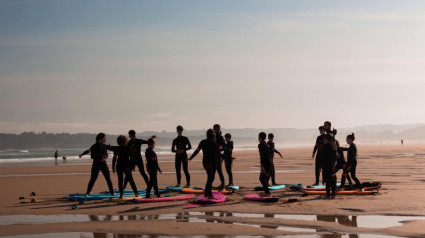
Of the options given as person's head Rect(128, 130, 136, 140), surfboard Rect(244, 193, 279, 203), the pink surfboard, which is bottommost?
surfboard Rect(244, 193, 279, 203)

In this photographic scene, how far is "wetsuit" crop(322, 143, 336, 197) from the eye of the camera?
45.7ft

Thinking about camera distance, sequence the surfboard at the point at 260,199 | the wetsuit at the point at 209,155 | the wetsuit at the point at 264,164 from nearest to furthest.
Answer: the surfboard at the point at 260,199, the wetsuit at the point at 209,155, the wetsuit at the point at 264,164

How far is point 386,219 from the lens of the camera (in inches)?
403

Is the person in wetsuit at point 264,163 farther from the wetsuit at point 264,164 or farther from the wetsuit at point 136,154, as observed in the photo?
the wetsuit at point 136,154

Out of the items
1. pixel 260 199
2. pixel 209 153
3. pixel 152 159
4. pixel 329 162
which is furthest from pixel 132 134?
pixel 329 162

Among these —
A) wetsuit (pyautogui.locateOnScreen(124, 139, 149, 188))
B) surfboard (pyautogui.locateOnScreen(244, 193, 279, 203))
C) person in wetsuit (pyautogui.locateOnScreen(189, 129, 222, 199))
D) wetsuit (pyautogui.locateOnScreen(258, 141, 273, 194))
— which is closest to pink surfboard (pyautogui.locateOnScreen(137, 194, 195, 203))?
wetsuit (pyautogui.locateOnScreen(124, 139, 149, 188))

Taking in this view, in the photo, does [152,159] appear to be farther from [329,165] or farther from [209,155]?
[329,165]

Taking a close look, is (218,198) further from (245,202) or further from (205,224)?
(205,224)

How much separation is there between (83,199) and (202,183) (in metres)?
6.91

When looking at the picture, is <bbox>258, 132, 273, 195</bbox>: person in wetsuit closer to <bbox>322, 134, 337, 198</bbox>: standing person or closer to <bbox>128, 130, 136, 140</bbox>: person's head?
<bbox>322, 134, 337, 198</bbox>: standing person

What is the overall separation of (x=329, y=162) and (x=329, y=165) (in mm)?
90

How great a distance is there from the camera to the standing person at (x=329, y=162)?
45.7ft

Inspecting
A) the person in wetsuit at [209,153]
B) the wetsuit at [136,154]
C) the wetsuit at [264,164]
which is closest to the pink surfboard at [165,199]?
the wetsuit at [136,154]

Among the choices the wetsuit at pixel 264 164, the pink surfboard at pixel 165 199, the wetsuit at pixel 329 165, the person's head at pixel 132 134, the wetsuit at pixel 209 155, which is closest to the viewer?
the pink surfboard at pixel 165 199
